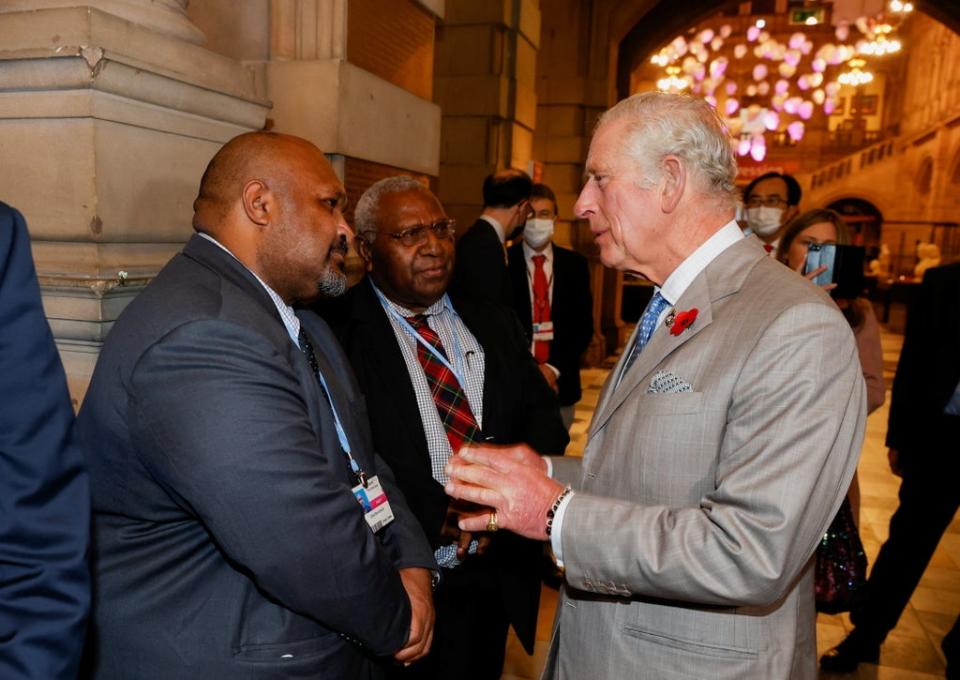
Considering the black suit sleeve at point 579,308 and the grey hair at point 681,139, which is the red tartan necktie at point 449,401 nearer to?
the grey hair at point 681,139

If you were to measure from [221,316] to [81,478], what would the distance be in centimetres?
35

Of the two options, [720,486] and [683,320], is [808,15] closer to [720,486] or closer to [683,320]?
[683,320]

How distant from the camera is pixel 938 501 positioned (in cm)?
286

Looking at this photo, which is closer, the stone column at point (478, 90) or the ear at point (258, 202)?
the ear at point (258, 202)

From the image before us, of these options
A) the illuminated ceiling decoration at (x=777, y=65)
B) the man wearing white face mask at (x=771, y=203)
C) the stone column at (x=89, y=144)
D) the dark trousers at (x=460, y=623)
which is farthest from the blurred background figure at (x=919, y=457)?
the illuminated ceiling decoration at (x=777, y=65)

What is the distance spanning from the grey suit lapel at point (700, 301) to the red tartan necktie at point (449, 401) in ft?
2.66

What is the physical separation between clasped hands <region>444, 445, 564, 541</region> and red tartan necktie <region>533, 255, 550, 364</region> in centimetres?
309

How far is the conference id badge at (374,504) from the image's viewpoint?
58.1 inches

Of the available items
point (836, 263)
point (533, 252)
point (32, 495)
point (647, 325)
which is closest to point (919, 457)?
point (836, 263)

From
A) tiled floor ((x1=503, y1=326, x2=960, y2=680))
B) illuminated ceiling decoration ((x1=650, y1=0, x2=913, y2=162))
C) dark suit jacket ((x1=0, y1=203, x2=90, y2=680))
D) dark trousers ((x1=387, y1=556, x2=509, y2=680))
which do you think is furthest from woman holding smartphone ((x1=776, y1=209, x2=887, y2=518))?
illuminated ceiling decoration ((x1=650, y1=0, x2=913, y2=162))

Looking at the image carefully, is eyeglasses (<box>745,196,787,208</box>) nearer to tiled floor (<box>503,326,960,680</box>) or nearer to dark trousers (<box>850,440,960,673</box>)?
dark trousers (<box>850,440,960,673</box>)

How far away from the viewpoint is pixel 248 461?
3.64 feet

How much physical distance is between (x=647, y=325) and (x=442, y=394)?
85cm

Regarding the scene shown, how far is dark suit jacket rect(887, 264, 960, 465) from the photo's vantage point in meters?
2.79
